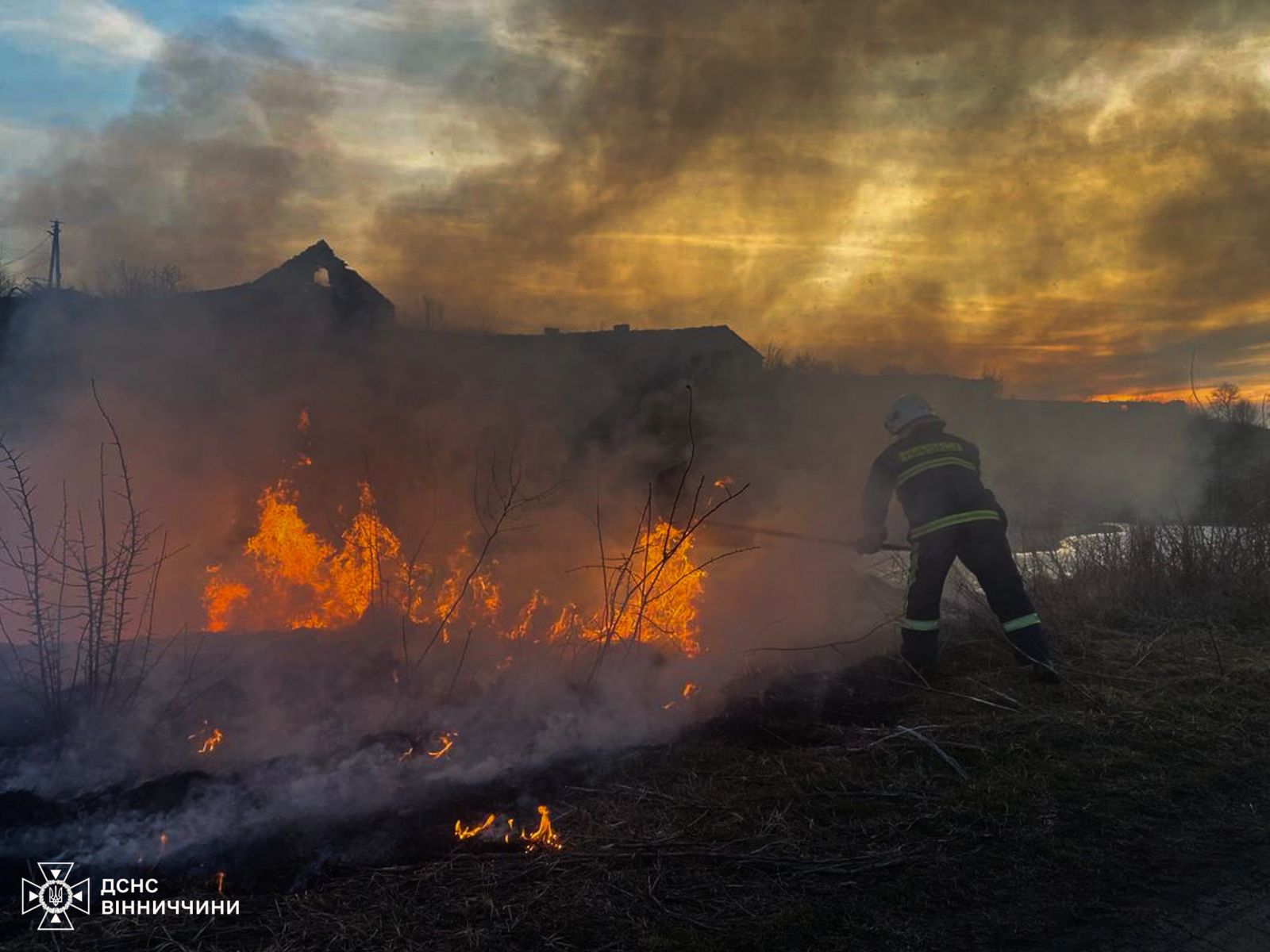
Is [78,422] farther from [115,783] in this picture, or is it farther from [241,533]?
[115,783]

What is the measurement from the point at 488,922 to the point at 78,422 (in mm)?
8747

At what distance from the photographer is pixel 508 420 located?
9.36 meters

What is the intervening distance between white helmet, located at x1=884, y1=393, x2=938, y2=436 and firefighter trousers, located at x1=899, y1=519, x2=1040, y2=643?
1018 mm

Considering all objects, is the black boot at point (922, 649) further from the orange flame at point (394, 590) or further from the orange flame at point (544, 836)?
the orange flame at point (544, 836)

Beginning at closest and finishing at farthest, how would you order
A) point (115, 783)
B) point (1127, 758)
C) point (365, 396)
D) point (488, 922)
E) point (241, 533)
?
point (488, 922), point (115, 783), point (1127, 758), point (241, 533), point (365, 396)

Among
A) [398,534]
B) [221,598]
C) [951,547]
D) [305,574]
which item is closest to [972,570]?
[951,547]

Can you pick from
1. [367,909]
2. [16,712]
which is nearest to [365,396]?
[16,712]

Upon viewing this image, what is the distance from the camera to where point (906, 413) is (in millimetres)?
6379

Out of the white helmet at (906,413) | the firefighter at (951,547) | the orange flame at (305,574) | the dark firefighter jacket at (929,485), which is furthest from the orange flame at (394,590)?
the white helmet at (906,413)

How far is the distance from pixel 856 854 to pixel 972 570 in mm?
3293

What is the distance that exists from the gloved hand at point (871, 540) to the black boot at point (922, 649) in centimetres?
85

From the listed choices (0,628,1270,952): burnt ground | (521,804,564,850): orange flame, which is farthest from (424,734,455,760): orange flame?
(521,804,564,850): orange flame

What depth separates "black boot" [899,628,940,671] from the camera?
579cm

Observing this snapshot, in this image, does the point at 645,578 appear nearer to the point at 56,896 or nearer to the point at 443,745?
the point at 443,745
